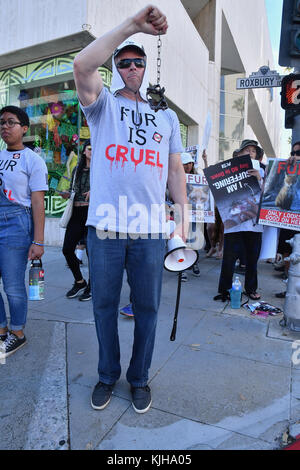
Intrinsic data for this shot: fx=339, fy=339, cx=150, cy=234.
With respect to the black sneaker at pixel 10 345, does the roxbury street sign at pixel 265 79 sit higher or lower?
higher

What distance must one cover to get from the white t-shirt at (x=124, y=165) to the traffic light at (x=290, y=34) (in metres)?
2.99

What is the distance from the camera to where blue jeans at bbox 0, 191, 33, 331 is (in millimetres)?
2773

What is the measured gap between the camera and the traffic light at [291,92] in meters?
3.92

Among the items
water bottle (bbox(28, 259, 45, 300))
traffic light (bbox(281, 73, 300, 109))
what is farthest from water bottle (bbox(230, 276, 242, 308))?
water bottle (bbox(28, 259, 45, 300))

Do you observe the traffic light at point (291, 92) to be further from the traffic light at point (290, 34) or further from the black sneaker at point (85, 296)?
the black sneaker at point (85, 296)

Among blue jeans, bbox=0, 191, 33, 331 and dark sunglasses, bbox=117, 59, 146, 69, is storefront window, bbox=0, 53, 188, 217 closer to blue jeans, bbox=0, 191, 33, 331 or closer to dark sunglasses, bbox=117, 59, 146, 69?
blue jeans, bbox=0, 191, 33, 331

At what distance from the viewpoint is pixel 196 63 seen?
42.8 feet

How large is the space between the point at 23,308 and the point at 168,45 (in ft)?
33.4

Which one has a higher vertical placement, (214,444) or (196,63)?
(196,63)

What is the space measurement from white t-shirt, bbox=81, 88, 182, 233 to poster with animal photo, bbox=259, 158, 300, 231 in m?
2.43

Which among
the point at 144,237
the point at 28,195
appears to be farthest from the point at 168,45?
the point at 144,237

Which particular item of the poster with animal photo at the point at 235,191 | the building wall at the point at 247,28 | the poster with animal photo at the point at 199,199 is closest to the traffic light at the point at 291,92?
the poster with animal photo at the point at 235,191

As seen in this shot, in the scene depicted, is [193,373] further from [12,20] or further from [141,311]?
[12,20]
